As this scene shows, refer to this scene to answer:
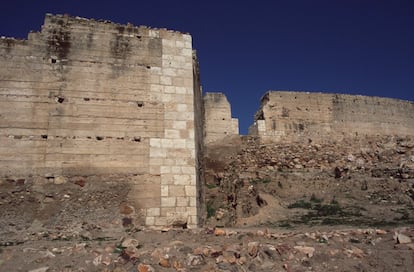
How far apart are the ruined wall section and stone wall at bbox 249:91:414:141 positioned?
118cm

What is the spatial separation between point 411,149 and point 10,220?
1505 cm

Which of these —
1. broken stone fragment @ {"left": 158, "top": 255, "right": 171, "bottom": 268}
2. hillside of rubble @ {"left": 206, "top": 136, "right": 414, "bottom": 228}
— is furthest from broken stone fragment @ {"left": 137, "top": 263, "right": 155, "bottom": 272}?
hillside of rubble @ {"left": 206, "top": 136, "right": 414, "bottom": 228}

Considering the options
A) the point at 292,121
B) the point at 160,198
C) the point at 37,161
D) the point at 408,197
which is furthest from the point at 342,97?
the point at 37,161

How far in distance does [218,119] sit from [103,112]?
35.4 ft

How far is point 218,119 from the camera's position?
1803 cm

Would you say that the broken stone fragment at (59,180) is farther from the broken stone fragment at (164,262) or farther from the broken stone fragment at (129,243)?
the broken stone fragment at (164,262)

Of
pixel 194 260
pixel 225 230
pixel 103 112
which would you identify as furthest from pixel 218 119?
pixel 194 260

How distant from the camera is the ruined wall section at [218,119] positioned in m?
17.8

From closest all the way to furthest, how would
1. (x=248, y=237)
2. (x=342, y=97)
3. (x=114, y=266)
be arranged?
(x=114, y=266) → (x=248, y=237) → (x=342, y=97)

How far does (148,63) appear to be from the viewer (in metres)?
8.22

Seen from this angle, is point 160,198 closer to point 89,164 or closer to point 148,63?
point 89,164

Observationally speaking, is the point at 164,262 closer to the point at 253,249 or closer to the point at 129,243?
the point at 129,243

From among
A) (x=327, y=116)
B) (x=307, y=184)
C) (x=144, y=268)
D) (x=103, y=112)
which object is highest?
(x=327, y=116)

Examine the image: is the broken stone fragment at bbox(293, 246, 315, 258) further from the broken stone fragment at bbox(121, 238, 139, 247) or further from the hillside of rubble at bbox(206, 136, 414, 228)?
the hillside of rubble at bbox(206, 136, 414, 228)
